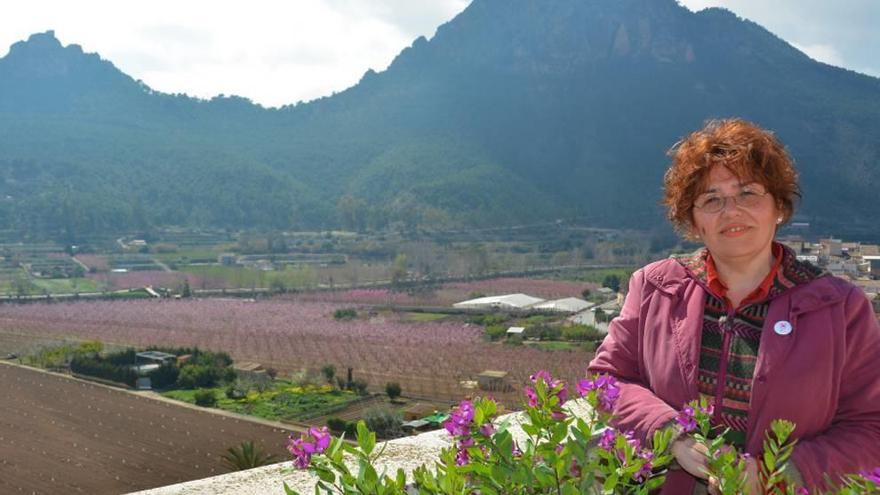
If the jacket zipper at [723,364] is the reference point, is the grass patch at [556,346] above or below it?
below

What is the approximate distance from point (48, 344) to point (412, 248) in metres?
31.5

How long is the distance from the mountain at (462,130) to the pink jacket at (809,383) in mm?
63462

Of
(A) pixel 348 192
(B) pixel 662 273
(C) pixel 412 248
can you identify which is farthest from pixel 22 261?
(B) pixel 662 273

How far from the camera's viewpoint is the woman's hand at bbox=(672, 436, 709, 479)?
57.5 inches

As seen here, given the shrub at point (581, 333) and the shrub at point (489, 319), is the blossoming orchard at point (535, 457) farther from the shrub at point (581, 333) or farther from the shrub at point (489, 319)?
the shrub at point (489, 319)

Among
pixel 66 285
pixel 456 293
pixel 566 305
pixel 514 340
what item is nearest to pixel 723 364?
pixel 514 340

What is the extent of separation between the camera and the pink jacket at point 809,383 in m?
1.48

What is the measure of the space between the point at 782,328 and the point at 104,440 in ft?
58.5

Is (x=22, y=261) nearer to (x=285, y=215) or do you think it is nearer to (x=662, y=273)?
(x=285, y=215)

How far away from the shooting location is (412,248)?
56.3 metres

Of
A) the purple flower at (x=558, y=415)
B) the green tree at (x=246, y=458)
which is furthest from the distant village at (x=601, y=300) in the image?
the purple flower at (x=558, y=415)

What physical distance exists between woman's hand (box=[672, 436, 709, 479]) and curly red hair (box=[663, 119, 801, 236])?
0.52 m

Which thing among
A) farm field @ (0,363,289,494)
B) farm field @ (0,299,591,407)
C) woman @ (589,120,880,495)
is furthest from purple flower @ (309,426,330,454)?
farm field @ (0,299,591,407)

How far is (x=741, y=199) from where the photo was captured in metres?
1.65
